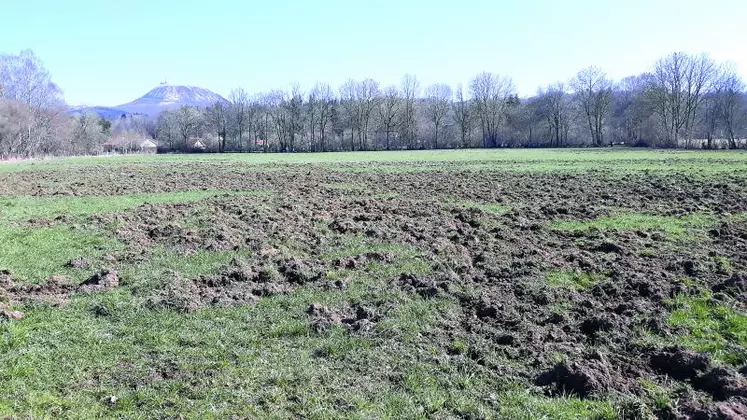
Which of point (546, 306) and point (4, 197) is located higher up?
point (4, 197)

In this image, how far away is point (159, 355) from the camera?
22.9 feet

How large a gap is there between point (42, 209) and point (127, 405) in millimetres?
17151

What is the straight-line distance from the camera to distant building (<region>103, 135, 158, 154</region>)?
12859 centimetres

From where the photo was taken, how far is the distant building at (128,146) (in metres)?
129

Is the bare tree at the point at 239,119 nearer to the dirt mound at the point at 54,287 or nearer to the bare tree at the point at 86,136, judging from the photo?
the bare tree at the point at 86,136

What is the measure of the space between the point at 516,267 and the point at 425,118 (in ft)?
382

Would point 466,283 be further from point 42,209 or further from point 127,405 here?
point 42,209

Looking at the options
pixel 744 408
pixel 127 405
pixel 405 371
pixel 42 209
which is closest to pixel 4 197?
pixel 42 209

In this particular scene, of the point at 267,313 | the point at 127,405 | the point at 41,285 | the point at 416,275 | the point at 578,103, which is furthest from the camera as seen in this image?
the point at 578,103

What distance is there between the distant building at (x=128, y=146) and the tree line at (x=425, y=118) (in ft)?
10.7

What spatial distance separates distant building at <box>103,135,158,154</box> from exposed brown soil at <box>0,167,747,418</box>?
391ft

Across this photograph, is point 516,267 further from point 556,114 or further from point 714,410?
point 556,114

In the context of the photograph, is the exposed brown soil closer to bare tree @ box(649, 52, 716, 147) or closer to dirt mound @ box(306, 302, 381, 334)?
dirt mound @ box(306, 302, 381, 334)

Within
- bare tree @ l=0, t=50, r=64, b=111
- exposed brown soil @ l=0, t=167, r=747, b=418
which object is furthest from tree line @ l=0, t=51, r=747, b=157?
exposed brown soil @ l=0, t=167, r=747, b=418
